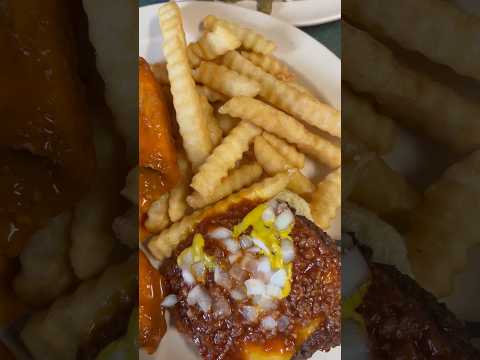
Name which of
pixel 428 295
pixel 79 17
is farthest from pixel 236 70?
pixel 428 295

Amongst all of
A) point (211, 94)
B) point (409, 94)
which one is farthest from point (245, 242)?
point (409, 94)

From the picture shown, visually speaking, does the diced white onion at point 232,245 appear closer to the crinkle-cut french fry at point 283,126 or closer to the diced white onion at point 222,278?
the diced white onion at point 222,278

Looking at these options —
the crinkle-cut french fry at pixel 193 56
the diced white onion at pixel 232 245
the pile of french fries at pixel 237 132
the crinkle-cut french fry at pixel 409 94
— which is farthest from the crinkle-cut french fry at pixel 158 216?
the crinkle-cut french fry at pixel 409 94

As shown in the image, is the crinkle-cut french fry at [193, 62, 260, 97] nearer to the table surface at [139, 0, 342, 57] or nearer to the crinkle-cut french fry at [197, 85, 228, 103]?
the crinkle-cut french fry at [197, 85, 228, 103]

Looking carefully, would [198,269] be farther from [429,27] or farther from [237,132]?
[429,27]

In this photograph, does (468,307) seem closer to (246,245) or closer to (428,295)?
(428,295)
